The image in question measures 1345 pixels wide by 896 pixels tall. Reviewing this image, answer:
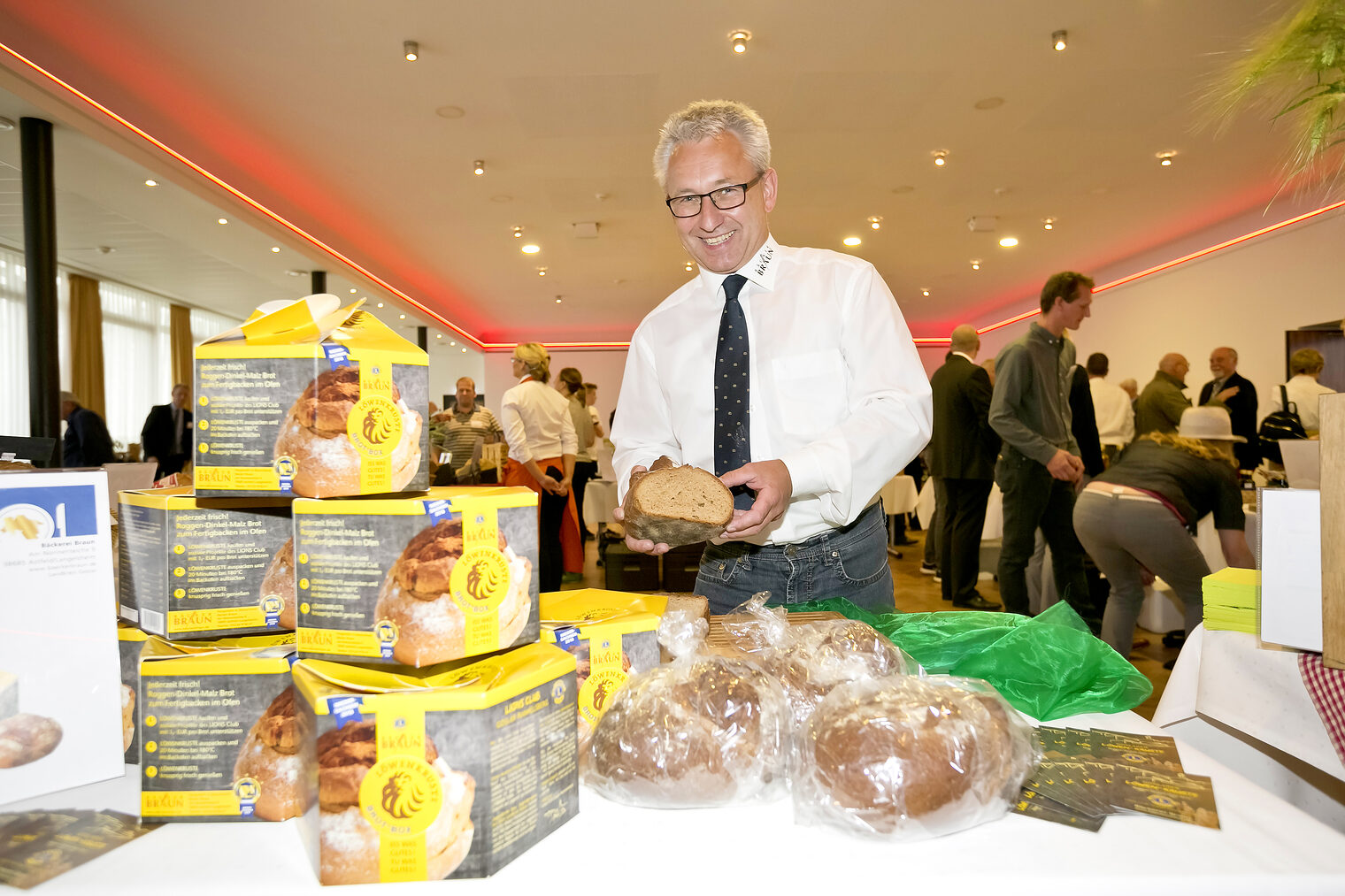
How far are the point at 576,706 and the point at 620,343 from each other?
14580 mm

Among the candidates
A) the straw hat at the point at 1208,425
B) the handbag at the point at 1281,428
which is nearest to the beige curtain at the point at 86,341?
the straw hat at the point at 1208,425

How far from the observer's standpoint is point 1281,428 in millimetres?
4887

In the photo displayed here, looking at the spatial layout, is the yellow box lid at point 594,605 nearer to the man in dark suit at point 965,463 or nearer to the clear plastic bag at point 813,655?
the clear plastic bag at point 813,655

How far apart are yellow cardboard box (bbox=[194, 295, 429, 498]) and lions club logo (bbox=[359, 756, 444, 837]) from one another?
28 centimetres

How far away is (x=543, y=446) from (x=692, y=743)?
187 inches

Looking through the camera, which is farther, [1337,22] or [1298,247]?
[1298,247]

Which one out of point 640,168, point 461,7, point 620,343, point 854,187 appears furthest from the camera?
point 620,343

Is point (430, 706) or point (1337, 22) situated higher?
point (1337, 22)

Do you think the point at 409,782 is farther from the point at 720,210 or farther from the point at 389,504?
the point at 720,210

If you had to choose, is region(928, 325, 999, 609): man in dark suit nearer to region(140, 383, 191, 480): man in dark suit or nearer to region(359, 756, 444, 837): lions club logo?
region(359, 756, 444, 837): lions club logo

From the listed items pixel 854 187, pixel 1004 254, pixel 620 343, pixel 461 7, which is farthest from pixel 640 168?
pixel 620 343

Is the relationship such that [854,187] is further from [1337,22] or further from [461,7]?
[1337,22]

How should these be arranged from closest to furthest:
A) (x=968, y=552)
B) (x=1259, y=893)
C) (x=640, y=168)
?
1. (x=1259, y=893)
2. (x=968, y=552)
3. (x=640, y=168)

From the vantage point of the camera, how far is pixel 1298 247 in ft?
22.8
